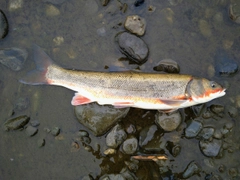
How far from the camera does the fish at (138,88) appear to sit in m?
4.01

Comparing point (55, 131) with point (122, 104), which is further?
point (55, 131)

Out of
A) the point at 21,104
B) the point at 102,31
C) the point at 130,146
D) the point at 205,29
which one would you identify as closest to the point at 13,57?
the point at 21,104

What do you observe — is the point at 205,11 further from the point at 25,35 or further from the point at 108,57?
the point at 25,35

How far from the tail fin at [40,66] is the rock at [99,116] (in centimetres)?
83

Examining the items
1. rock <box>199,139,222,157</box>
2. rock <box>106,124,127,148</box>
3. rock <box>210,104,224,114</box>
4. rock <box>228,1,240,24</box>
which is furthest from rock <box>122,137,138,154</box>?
rock <box>228,1,240,24</box>

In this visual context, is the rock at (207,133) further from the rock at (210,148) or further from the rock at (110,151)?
the rock at (110,151)

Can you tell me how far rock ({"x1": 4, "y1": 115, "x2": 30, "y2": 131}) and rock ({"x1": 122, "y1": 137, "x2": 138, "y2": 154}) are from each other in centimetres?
181

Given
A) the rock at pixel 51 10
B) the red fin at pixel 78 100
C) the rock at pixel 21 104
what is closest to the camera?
the red fin at pixel 78 100

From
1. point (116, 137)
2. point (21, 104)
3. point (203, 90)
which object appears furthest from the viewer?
point (21, 104)

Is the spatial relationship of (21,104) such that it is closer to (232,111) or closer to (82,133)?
(82,133)

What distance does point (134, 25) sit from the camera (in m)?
4.36

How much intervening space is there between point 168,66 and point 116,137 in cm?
156

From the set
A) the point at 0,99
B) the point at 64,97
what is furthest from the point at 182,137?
the point at 0,99

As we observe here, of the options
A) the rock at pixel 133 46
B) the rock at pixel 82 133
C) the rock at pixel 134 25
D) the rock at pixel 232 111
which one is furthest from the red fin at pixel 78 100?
the rock at pixel 232 111
